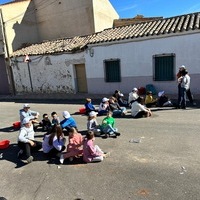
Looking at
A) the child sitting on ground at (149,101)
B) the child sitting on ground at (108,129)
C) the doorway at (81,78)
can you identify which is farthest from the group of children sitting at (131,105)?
the doorway at (81,78)

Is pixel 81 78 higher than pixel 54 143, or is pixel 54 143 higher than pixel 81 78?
pixel 81 78

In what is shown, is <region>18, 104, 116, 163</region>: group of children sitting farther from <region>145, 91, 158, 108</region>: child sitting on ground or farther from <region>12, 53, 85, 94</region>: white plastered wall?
<region>12, 53, 85, 94</region>: white plastered wall

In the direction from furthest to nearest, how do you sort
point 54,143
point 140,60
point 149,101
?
point 140,60 → point 149,101 → point 54,143

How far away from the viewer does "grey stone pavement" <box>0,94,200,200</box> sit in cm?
405

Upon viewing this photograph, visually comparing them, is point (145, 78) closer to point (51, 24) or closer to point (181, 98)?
point (181, 98)

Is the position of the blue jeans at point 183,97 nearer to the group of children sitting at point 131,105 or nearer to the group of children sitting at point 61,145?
the group of children sitting at point 131,105

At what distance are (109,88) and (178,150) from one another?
32.9 feet

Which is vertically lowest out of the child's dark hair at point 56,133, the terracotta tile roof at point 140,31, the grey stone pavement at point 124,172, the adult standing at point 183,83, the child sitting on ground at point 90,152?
the grey stone pavement at point 124,172

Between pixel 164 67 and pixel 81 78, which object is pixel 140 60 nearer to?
pixel 164 67

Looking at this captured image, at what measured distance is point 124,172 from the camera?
15.6 feet

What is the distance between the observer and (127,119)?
349 inches

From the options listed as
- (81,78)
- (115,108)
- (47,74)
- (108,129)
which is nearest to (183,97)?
(115,108)

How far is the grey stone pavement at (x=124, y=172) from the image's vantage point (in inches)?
160

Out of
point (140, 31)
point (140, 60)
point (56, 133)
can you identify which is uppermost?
point (140, 31)
